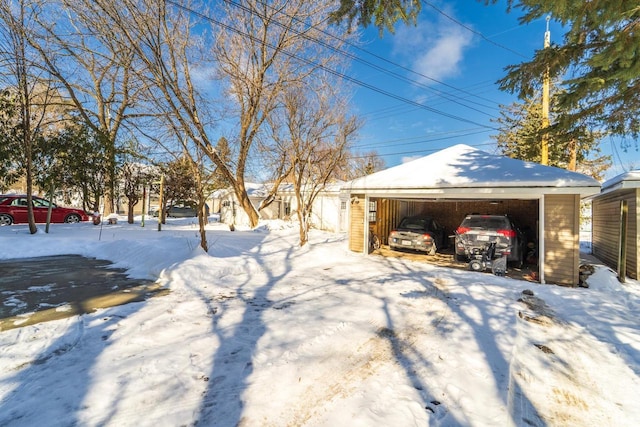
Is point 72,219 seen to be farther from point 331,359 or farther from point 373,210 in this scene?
point 331,359

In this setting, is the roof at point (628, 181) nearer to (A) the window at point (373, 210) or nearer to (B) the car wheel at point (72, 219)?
(A) the window at point (373, 210)

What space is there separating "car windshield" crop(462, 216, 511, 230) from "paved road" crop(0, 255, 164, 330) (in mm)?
8384

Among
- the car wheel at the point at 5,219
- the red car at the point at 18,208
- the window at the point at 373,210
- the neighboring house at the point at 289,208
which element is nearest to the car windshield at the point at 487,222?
the window at the point at 373,210

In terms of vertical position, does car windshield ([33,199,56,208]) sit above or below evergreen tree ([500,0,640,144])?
below

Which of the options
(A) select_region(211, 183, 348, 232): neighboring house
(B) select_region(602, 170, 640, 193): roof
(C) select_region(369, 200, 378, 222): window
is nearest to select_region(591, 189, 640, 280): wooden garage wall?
(B) select_region(602, 170, 640, 193): roof

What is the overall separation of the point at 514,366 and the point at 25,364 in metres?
5.08

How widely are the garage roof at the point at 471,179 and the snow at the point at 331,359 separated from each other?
260 cm

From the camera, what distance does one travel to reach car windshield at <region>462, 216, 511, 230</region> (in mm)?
8297

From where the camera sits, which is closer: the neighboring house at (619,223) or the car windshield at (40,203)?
the neighboring house at (619,223)

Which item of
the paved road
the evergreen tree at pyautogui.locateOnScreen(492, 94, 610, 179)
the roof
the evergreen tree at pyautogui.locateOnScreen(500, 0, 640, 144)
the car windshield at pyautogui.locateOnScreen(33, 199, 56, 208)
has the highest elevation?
the evergreen tree at pyautogui.locateOnScreen(492, 94, 610, 179)

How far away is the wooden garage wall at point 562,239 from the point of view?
23.0 ft

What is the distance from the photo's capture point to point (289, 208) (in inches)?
963

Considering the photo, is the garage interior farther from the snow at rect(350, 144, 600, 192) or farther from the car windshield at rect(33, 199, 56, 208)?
the car windshield at rect(33, 199, 56, 208)

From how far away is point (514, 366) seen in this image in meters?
3.15
